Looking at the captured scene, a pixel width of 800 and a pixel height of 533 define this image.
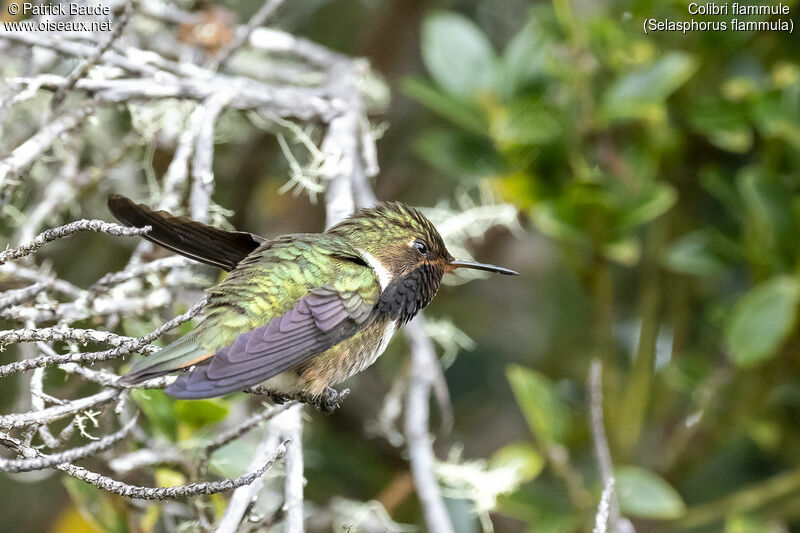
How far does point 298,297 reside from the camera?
63.6 inches

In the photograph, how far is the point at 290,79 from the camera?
262 cm

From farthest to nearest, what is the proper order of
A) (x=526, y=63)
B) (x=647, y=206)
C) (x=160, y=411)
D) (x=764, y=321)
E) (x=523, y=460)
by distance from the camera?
(x=526, y=63) → (x=523, y=460) → (x=647, y=206) → (x=764, y=321) → (x=160, y=411)

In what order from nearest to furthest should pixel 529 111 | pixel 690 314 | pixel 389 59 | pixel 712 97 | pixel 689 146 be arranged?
pixel 529 111 < pixel 712 97 < pixel 689 146 < pixel 690 314 < pixel 389 59

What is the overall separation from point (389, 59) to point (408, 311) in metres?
1.92

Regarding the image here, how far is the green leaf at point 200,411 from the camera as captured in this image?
177cm

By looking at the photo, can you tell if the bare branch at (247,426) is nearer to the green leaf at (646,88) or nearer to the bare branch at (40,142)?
the bare branch at (40,142)

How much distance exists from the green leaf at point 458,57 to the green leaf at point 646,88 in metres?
0.36

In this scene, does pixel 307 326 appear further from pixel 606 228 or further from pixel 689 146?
pixel 689 146

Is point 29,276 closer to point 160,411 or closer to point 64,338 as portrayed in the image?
point 160,411

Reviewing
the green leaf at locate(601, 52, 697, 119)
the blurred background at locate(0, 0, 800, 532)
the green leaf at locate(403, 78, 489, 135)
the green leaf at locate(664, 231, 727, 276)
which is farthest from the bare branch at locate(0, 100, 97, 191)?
the green leaf at locate(664, 231, 727, 276)

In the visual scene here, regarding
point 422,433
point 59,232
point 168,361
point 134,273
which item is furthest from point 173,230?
point 422,433

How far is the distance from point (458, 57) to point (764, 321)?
1.15 metres

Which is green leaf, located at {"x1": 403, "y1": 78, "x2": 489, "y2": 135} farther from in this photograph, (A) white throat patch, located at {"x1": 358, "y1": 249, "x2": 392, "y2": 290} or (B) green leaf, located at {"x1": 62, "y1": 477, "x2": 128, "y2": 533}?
A: (B) green leaf, located at {"x1": 62, "y1": 477, "x2": 128, "y2": 533}

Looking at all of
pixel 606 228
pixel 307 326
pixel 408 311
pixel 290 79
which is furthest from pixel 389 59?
pixel 307 326
